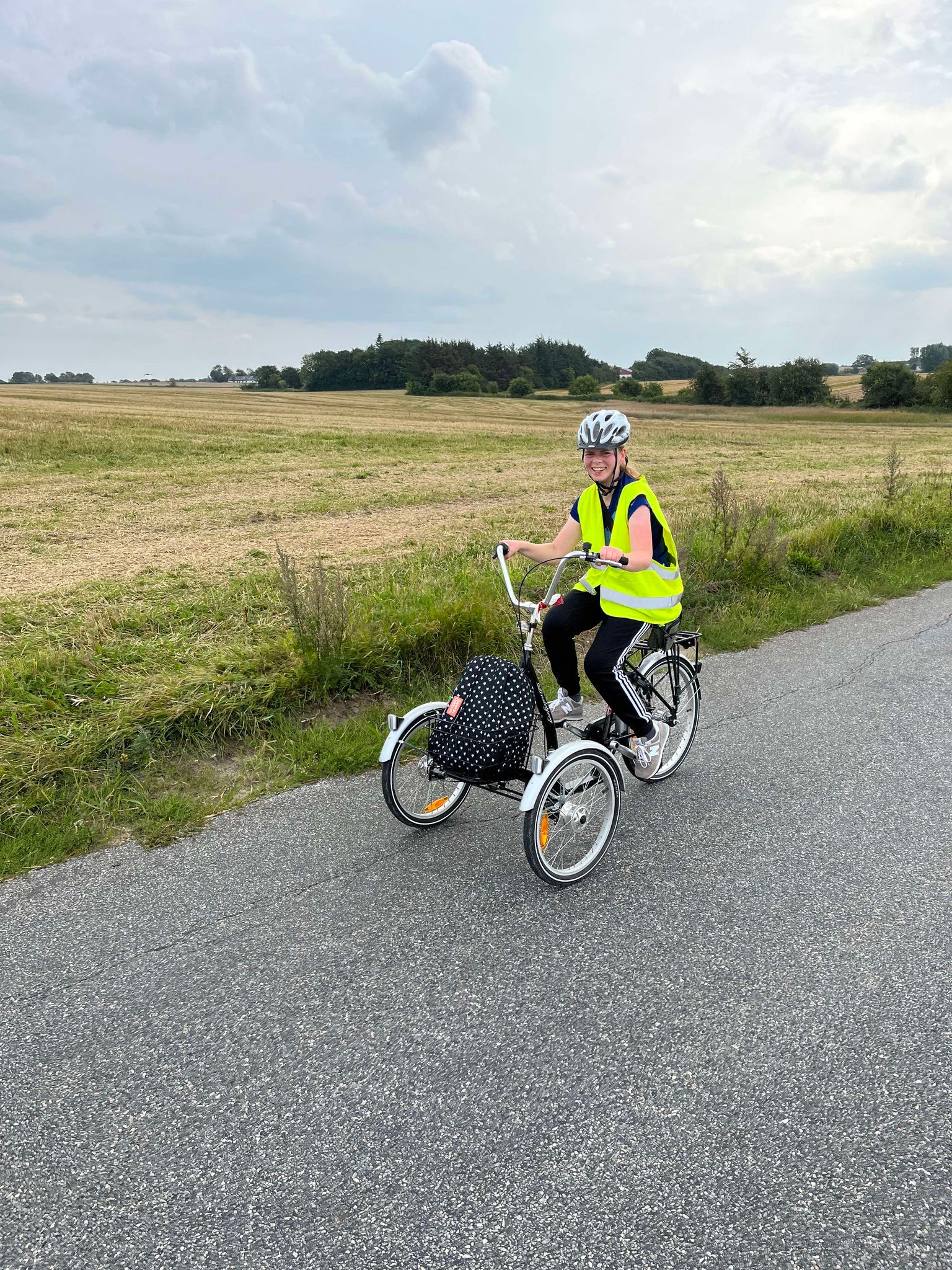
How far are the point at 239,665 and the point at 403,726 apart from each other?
222 cm

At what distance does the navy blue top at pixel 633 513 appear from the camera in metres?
3.89

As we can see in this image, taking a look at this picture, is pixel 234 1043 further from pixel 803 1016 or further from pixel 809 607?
pixel 809 607

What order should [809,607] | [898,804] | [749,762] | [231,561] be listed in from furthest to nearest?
[231,561], [809,607], [749,762], [898,804]

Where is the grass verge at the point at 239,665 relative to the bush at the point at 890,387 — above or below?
below

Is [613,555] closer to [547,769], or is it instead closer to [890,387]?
[547,769]

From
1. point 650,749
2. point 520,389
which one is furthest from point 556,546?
point 520,389

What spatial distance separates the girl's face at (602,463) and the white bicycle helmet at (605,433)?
0.03m

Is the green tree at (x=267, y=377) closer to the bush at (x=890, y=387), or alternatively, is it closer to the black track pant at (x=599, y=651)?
the bush at (x=890, y=387)

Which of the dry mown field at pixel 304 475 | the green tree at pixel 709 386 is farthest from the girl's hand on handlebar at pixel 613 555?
the green tree at pixel 709 386

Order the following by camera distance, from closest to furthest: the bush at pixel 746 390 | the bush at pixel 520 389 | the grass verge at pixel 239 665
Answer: the grass verge at pixel 239 665 < the bush at pixel 746 390 < the bush at pixel 520 389

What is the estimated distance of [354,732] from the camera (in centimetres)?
514

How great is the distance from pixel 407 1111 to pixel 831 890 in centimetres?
217

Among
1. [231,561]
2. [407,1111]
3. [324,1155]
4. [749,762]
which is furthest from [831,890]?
[231,561]

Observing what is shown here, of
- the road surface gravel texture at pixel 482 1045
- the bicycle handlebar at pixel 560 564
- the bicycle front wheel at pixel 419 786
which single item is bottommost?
the road surface gravel texture at pixel 482 1045
